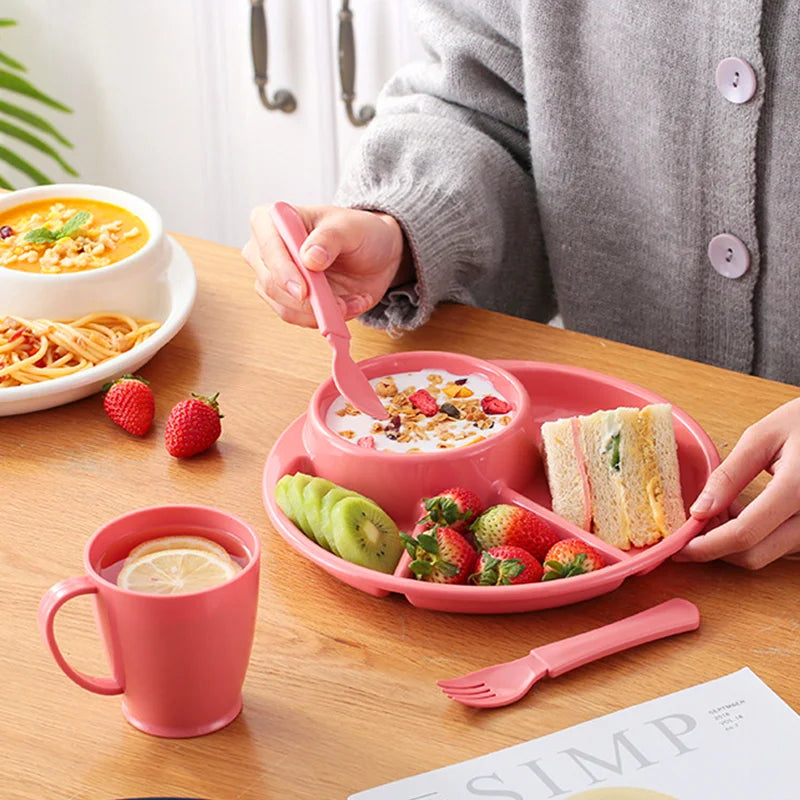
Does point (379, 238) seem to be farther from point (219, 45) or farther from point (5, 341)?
point (219, 45)

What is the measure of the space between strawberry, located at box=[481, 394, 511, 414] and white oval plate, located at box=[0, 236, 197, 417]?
409 millimetres

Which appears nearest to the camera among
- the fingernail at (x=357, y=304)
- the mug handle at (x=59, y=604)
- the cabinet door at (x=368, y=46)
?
the mug handle at (x=59, y=604)

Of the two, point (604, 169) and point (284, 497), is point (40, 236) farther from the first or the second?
point (604, 169)

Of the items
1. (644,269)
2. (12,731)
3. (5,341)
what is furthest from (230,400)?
(644,269)

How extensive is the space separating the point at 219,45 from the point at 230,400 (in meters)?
1.88

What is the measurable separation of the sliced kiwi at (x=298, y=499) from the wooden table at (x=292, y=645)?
31 millimetres

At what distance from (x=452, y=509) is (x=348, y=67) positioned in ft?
6.42

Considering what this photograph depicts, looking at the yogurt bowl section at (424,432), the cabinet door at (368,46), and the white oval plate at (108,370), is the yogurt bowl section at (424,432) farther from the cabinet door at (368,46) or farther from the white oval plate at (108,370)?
the cabinet door at (368,46)

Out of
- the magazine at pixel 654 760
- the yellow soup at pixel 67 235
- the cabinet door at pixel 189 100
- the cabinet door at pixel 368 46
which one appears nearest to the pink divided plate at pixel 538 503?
the magazine at pixel 654 760

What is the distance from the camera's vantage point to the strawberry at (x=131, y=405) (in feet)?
4.13

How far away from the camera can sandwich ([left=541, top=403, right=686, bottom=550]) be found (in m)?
1.08

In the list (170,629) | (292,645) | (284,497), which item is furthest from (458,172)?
(170,629)

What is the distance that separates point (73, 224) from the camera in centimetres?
149

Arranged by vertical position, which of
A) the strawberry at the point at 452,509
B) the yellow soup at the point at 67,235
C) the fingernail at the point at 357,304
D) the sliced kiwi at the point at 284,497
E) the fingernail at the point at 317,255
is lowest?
the sliced kiwi at the point at 284,497
